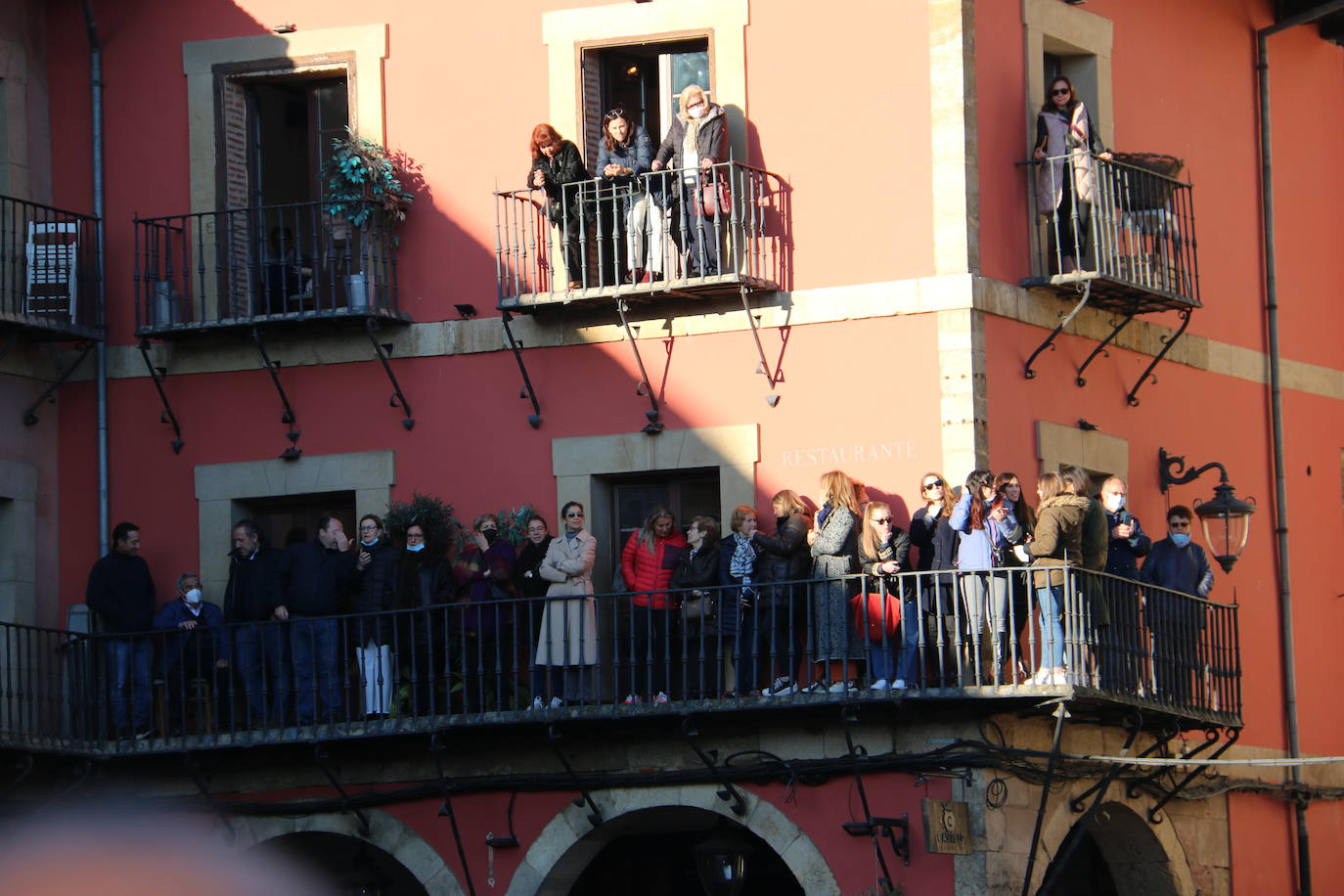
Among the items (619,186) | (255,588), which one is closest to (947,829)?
(619,186)

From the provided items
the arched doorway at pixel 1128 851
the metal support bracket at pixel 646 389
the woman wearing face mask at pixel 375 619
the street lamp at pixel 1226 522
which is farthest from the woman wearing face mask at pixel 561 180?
the arched doorway at pixel 1128 851

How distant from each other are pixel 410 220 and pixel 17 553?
13.0 feet

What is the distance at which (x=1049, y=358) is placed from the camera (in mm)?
22391

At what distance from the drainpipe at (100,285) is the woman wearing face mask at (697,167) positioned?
15.4ft

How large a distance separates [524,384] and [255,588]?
2521 mm

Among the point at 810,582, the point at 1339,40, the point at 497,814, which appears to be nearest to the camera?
the point at 810,582

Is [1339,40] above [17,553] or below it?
above

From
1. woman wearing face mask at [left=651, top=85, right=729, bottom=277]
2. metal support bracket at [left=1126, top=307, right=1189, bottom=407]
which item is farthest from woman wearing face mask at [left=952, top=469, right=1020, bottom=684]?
metal support bracket at [left=1126, top=307, right=1189, bottom=407]

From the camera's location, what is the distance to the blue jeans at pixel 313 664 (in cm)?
2198

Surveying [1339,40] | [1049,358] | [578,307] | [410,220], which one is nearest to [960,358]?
[1049,358]

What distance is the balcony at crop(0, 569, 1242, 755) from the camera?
67.3 ft

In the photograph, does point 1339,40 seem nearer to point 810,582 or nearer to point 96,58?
point 810,582

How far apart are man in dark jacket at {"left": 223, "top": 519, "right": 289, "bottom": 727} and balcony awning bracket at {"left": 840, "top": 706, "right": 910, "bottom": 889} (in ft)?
13.9

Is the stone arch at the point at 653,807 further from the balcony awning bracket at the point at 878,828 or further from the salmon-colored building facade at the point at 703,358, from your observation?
the balcony awning bracket at the point at 878,828
